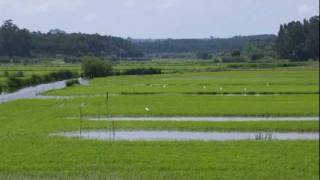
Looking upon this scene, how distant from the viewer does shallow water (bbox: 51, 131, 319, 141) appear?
18062mm

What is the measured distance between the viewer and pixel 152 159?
13312 mm

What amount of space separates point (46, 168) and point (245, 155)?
4.92 metres

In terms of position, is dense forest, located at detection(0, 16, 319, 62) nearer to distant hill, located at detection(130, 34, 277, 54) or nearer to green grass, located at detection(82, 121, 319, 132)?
distant hill, located at detection(130, 34, 277, 54)

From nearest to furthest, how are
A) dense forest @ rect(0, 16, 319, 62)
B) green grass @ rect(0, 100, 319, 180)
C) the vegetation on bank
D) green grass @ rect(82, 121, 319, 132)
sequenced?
1. green grass @ rect(0, 100, 319, 180)
2. dense forest @ rect(0, 16, 319, 62)
3. green grass @ rect(82, 121, 319, 132)
4. the vegetation on bank

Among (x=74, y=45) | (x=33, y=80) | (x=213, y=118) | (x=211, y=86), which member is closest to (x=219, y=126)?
(x=213, y=118)

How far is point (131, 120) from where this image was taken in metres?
24.0

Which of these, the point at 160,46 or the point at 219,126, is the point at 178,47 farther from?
the point at 219,126

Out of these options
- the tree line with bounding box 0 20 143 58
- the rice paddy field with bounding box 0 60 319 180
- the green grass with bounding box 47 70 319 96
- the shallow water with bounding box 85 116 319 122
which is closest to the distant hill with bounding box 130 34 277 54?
the tree line with bounding box 0 20 143 58

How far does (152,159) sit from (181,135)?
5.87 meters

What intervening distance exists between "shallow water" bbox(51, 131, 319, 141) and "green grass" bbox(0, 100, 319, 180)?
4.80ft

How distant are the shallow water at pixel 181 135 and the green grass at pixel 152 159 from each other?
1462 millimetres

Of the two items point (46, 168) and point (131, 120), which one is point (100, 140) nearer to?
point (46, 168)

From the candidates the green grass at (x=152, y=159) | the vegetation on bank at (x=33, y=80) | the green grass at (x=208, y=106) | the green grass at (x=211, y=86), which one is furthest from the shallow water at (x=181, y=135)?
the vegetation on bank at (x=33, y=80)

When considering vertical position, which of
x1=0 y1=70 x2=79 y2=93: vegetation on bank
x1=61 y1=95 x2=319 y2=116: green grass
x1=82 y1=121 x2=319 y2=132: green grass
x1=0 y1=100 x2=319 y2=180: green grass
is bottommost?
x1=0 y1=70 x2=79 y2=93: vegetation on bank
